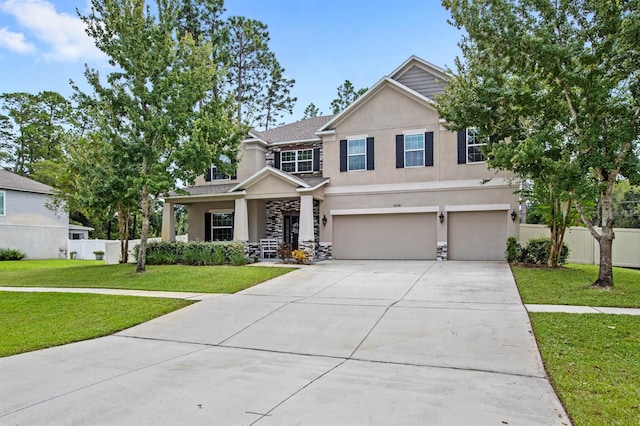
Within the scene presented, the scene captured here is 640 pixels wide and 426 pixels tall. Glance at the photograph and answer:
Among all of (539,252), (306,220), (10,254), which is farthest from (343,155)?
(10,254)

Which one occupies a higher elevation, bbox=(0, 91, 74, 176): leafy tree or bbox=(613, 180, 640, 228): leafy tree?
bbox=(0, 91, 74, 176): leafy tree

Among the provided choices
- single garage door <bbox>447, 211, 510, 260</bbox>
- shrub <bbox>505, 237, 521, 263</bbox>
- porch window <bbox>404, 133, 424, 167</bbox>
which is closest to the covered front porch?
porch window <bbox>404, 133, 424, 167</bbox>

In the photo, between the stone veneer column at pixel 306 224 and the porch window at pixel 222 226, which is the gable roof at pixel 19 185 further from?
the stone veneer column at pixel 306 224

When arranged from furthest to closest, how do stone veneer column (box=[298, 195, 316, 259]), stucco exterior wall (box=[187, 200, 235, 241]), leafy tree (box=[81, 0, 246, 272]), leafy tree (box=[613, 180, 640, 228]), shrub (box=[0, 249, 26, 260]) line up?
leafy tree (box=[613, 180, 640, 228]) → shrub (box=[0, 249, 26, 260]) → stucco exterior wall (box=[187, 200, 235, 241]) → stone veneer column (box=[298, 195, 316, 259]) → leafy tree (box=[81, 0, 246, 272])

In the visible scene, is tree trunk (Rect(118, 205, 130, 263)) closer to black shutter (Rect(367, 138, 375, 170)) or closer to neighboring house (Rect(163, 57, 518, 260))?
neighboring house (Rect(163, 57, 518, 260))

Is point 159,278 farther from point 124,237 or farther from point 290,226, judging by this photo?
point 290,226

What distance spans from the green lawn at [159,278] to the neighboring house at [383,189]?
3683mm

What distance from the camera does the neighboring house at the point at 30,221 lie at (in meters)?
27.2

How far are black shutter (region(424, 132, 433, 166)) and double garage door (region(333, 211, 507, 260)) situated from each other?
7.17ft

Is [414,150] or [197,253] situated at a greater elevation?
[414,150]

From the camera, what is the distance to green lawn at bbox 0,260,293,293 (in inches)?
501

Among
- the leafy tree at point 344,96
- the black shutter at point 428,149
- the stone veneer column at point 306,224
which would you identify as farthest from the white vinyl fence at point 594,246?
the leafy tree at point 344,96

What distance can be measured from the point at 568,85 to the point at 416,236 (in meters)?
9.26

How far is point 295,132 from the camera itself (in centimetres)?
2191
